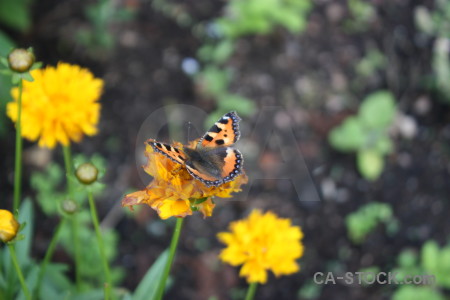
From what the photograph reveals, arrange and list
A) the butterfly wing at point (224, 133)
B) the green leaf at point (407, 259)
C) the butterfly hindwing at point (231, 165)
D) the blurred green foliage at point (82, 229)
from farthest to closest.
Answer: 1. the green leaf at point (407, 259)
2. the blurred green foliage at point (82, 229)
3. the butterfly wing at point (224, 133)
4. the butterfly hindwing at point (231, 165)

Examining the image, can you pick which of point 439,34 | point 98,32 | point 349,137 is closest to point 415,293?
point 349,137

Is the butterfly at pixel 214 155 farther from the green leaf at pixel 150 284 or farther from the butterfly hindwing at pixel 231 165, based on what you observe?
the green leaf at pixel 150 284

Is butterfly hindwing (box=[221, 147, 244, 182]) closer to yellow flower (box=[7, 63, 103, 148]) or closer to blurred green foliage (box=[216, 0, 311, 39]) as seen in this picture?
yellow flower (box=[7, 63, 103, 148])

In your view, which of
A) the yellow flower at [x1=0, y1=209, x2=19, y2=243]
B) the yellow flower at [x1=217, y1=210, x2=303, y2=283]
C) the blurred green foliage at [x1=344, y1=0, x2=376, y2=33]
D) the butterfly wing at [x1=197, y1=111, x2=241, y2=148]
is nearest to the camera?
the yellow flower at [x1=0, y1=209, x2=19, y2=243]

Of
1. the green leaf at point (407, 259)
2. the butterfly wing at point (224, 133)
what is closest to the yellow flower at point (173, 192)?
the butterfly wing at point (224, 133)

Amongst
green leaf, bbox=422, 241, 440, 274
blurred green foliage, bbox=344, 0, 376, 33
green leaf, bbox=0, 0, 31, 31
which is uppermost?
blurred green foliage, bbox=344, 0, 376, 33

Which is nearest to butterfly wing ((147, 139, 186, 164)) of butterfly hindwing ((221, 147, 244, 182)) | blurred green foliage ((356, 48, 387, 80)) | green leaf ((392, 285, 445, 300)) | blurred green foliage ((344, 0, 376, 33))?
butterfly hindwing ((221, 147, 244, 182))

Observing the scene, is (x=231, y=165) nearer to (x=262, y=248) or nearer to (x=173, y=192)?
(x=173, y=192)
